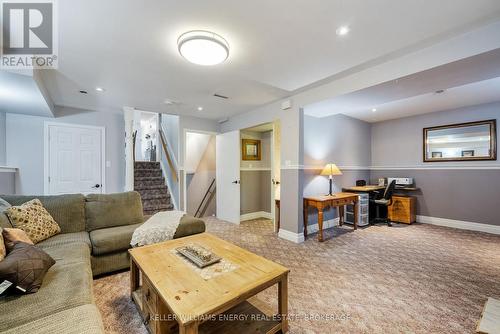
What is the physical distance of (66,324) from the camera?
102 cm

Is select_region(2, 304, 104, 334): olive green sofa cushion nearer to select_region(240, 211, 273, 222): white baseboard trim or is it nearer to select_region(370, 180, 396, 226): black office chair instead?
select_region(240, 211, 273, 222): white baseboard trim

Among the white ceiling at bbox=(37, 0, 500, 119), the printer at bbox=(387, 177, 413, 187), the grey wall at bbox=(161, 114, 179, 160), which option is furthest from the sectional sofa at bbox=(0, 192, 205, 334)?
the printer at bbox=(387, 177, 413, 187)

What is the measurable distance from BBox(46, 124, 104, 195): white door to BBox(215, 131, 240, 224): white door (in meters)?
2.47

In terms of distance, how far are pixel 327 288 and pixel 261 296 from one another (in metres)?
0.69

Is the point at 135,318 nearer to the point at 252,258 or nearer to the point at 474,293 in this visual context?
the point at 252,258

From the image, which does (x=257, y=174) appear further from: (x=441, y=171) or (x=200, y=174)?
(x=441, y=171)

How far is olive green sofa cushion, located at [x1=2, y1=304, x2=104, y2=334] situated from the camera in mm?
978

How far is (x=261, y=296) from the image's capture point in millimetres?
2006

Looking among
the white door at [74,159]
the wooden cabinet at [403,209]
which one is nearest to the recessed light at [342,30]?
the wooden cabinet at [403,209]

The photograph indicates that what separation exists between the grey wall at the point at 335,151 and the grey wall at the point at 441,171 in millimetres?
401

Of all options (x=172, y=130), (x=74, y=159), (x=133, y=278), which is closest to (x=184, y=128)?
(x=172, y=130)

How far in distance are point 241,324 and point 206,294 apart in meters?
0.49

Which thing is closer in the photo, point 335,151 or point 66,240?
point 66,240

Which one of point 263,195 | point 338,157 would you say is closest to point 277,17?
point 338,157
